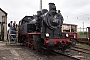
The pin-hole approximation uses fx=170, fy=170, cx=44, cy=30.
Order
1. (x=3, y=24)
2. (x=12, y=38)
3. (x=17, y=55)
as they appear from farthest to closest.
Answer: (x=3, y=24)
(x=12, y=38)
(x=17, y=55)

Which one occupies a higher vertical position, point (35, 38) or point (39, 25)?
point (39, 25)

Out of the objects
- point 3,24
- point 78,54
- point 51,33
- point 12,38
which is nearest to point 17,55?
point 51,33

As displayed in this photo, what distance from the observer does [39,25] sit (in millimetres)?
12328

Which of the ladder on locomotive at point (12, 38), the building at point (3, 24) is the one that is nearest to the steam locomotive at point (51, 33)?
the ladder on locomotive at point (12, 38)

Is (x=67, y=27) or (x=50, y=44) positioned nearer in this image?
(x=50, y=44)

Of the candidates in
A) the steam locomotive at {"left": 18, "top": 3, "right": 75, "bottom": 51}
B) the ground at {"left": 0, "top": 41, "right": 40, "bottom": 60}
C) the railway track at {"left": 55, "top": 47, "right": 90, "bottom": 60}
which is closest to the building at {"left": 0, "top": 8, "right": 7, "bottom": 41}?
the ground at {"left": 0, "top": 41, "right": 40, "bottom": 60}

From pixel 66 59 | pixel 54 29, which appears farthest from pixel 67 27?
pixel 66 59

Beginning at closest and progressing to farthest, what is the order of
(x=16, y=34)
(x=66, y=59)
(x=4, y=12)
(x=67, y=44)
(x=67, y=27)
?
(x=66, y=59)
(x=67, y=44)
(x=16, y=34)
(x=67, y=27)
(x=4, y=12)

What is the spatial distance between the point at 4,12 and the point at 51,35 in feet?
64.6

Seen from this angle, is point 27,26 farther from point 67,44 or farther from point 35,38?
point 67,44

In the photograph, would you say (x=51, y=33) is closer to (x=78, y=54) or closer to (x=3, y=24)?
(x=78, y=54)

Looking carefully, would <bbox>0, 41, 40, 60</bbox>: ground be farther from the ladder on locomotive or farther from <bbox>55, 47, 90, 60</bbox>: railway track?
the ladder on locomotive

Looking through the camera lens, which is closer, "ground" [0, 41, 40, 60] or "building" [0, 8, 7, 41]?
"ground" [0, 41, 40, 60]

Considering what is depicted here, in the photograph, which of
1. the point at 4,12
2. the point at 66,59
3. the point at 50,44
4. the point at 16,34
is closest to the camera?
the point at 66,59
